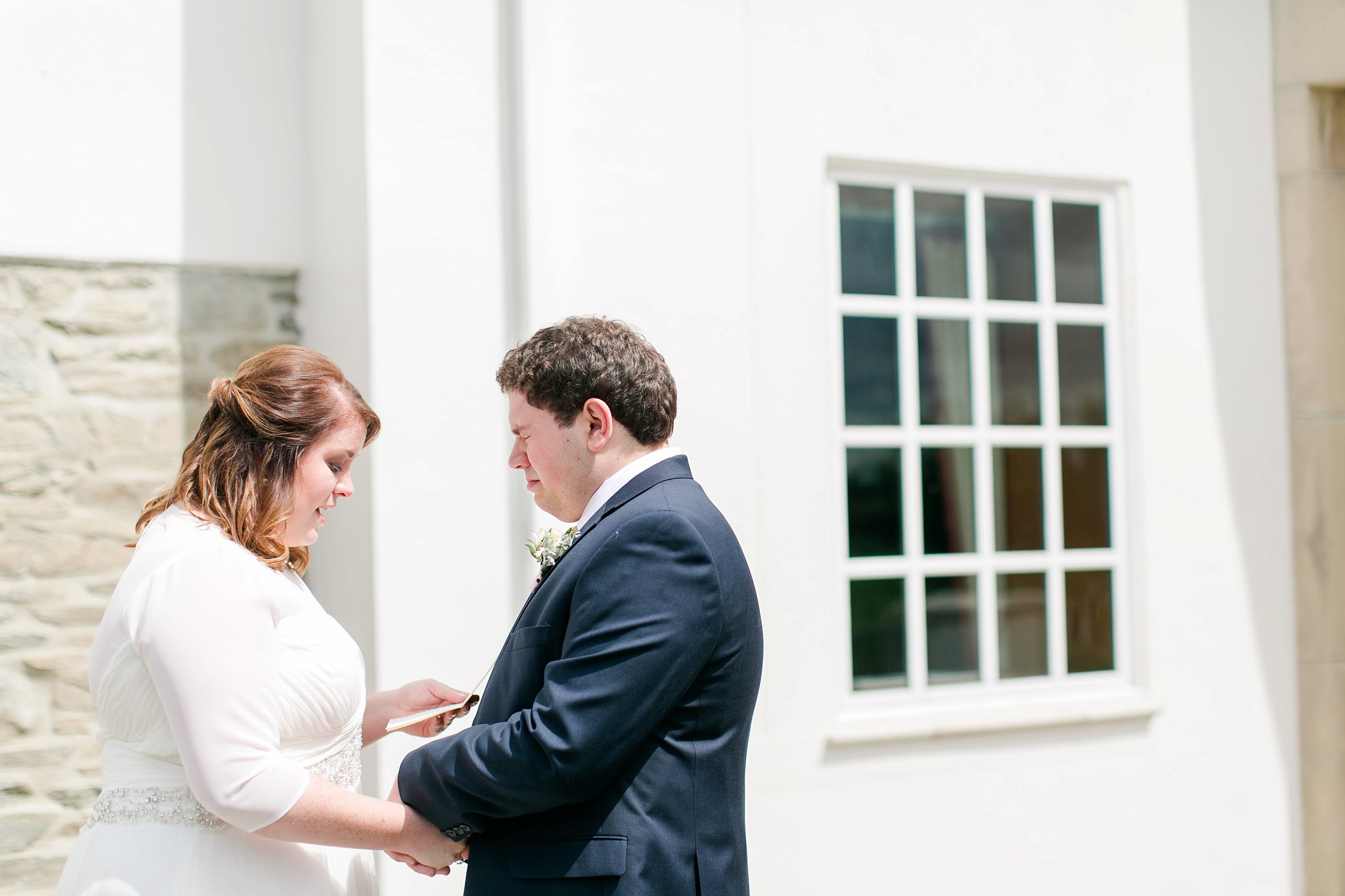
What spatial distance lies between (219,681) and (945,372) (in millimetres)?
3167

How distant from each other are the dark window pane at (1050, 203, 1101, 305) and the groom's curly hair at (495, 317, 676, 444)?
286 centimetres

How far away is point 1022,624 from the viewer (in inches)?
179

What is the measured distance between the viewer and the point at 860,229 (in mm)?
4316

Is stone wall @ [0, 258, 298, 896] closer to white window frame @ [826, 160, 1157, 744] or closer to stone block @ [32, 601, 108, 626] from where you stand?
stone block @ [32, 601, 108, 626]

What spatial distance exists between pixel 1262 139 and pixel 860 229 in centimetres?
187

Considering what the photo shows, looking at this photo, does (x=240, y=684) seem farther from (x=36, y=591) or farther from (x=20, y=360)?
(x=20, y=360)

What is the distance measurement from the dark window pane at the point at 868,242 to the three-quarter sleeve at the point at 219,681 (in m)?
2.81

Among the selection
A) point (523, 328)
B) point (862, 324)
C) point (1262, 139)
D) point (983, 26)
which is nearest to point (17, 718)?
point (523, 328)

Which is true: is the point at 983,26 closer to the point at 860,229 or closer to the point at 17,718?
the point at 860,229

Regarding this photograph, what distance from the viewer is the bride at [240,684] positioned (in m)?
1.98

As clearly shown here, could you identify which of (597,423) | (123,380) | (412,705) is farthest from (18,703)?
(597,423)

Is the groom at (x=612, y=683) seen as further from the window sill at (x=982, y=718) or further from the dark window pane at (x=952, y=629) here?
the dark window pane at (x=952, y=629)

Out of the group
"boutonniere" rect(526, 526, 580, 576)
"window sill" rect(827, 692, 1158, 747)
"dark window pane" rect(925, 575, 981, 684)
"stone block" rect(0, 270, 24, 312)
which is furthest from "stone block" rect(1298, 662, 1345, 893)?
"stone block" rect(0, 270, 24, 312)

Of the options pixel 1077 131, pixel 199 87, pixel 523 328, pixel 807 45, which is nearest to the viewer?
pixel 523 328
